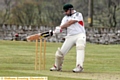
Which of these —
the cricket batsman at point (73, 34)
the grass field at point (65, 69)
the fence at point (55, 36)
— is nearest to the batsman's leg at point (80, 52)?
the cricket batsman at point (73, 34)

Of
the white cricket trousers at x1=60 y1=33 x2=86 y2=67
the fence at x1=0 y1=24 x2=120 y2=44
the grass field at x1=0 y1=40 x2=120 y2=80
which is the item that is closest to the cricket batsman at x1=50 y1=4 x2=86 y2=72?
the white cricket trousers at x1=60 y1=33 x2=86 y2=67

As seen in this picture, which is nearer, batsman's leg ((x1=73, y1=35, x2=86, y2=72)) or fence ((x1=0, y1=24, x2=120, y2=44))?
batsman's leg ((x1=73, y1=35, x2=86, y2=72))

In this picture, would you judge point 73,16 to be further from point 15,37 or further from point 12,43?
point 15,37

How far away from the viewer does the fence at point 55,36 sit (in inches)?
1404

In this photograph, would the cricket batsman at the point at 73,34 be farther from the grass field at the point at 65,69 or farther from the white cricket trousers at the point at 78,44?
the grass field at the point at 65,69

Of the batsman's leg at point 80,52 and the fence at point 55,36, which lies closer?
the batsman's leg at point 80,52

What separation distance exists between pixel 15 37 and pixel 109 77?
23.4 m

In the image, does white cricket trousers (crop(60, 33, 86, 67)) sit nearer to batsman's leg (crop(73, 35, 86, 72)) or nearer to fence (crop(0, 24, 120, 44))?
batsman's leg (crop(73, 35, 86, 72))

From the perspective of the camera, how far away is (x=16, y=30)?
1407 inches

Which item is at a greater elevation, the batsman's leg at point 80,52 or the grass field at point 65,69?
the batsman's leg at point 80,52

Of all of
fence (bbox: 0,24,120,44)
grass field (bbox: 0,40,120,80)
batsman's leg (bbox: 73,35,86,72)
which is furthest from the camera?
fence (bbox: 0,24,120,44)

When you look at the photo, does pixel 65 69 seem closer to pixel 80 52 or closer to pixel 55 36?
pixel 80 52

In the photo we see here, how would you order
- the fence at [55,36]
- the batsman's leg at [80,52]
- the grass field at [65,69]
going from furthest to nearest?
1. the fence at [55,36]
2. the batsman's leg at [80,52]
3. the grass field at [65,69]

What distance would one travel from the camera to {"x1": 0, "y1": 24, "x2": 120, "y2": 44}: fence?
35.7m
